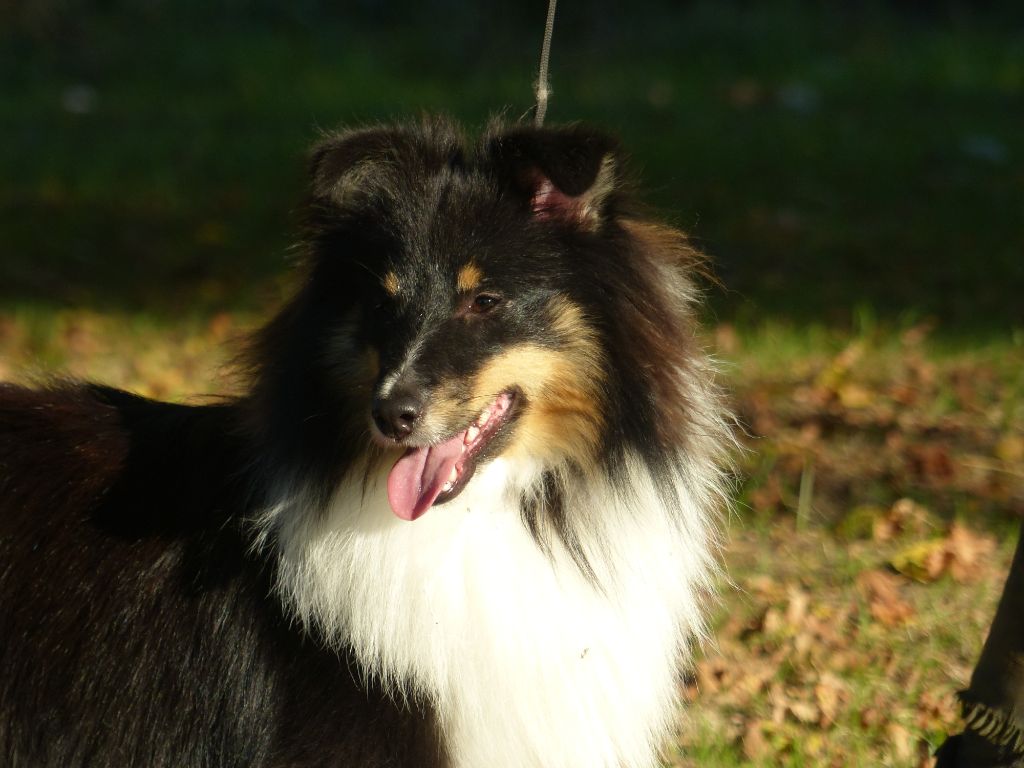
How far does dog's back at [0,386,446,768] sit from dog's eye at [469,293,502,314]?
2.43 feet

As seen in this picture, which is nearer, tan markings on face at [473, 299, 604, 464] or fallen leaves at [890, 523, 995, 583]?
tan markings on face at [473, 299, 604, 464]

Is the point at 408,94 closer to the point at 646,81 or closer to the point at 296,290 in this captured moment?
the point at 646,81

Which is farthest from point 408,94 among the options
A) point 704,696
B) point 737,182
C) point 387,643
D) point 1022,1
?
point 387,643

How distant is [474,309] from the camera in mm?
3066

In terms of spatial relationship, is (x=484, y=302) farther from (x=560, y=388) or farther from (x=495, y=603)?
(x=495, y=603)

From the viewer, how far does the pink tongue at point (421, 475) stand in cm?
300

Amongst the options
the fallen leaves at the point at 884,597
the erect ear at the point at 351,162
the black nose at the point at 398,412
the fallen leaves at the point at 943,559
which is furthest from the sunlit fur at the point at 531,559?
the fallen leaves at the point at 943,559

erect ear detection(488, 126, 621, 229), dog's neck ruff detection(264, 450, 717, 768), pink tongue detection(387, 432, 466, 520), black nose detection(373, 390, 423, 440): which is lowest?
dog's neck ruff detection(264, 450, 717, 768)

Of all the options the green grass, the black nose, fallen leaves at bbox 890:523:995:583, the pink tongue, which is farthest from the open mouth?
the green grass

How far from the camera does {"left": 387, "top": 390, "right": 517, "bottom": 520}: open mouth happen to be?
300 cm

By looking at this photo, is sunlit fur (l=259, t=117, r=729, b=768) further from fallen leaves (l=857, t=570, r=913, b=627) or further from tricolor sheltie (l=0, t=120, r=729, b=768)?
fallen leaves (l=857, t=570, r=913, b=627)

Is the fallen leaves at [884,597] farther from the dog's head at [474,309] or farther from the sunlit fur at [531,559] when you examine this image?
the dog's head at [474,309]

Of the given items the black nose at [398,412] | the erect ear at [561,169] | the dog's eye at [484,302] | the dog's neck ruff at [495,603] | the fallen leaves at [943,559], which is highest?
the erect ear at [561,169]

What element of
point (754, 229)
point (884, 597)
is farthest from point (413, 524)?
point (754, 229)
